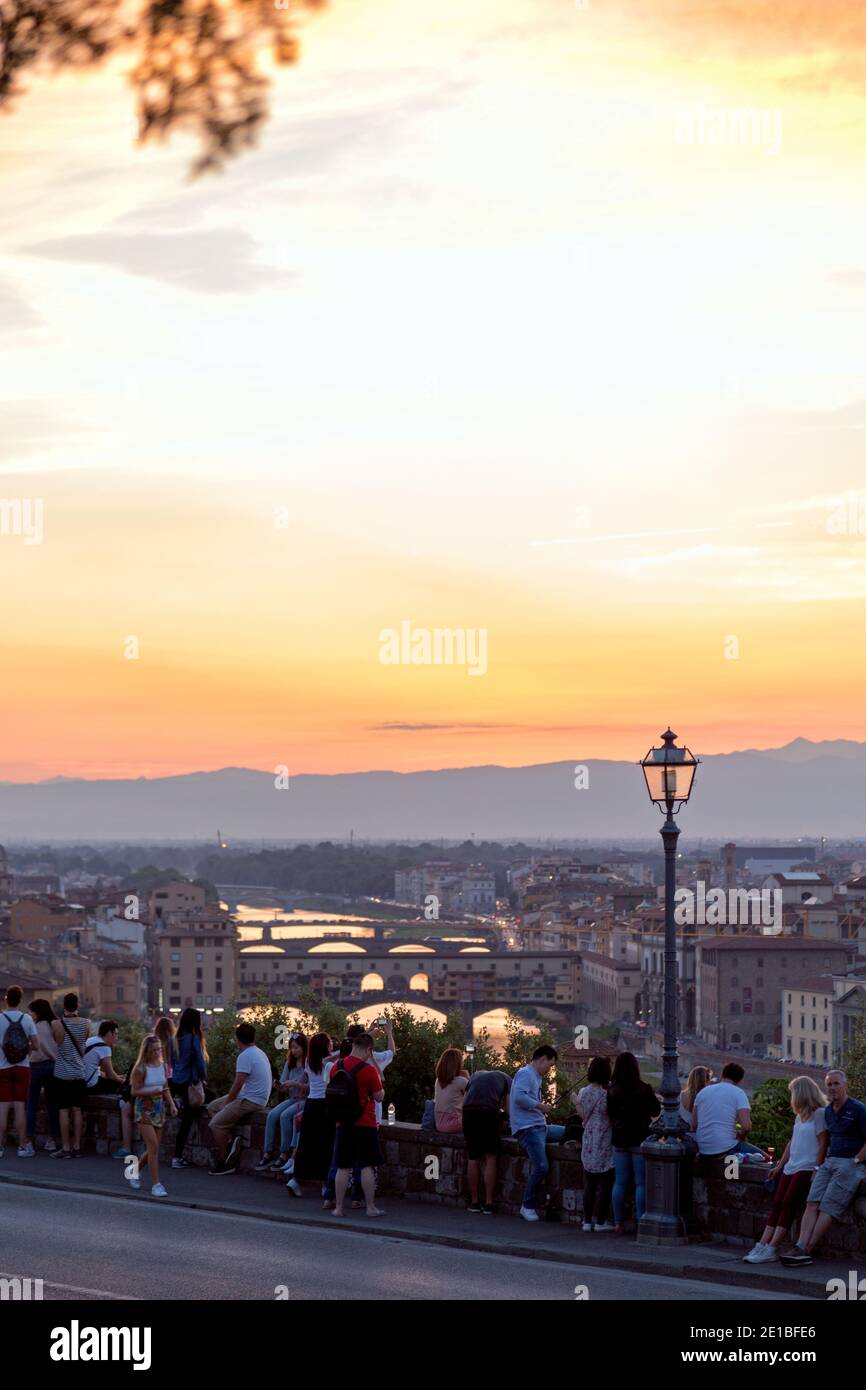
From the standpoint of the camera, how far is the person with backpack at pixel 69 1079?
15.6 m

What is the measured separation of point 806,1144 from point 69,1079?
7.05 metres

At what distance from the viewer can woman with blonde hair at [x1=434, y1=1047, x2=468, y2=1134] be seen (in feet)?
44.9

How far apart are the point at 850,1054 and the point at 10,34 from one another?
50764 mm

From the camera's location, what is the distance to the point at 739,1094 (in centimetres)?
1230

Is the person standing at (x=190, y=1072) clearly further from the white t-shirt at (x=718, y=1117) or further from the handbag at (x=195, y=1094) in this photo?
the white t-shirt at (x=718, y=1117)

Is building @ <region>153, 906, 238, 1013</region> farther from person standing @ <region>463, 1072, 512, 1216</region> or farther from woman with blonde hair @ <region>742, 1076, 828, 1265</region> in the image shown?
woman with blonde hair @ <region>742, 1076, 828, 1265</region>

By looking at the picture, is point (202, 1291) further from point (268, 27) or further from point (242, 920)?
point (242, 920)

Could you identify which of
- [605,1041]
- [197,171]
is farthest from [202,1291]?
[605,1041]

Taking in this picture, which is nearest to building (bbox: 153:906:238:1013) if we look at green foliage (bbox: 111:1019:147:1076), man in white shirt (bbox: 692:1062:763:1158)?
green foliage (bbox: 111:1019:147:1076)

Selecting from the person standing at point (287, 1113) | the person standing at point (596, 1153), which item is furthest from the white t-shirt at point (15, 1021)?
the person standing at point (596, 1153)

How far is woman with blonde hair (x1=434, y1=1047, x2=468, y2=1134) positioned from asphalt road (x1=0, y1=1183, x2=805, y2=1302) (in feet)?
4.84

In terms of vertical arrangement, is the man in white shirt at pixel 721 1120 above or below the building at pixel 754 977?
above

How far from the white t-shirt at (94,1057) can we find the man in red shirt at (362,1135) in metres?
3.51

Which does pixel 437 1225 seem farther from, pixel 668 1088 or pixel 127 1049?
pixel 127 1049
